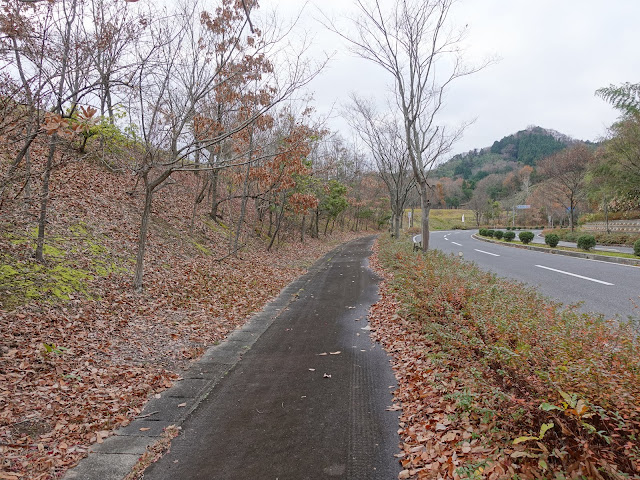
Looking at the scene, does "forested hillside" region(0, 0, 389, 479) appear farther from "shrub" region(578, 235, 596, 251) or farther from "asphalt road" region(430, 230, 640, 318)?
"shrub" region(578, 235, 596, 251)

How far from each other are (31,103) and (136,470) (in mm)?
4134

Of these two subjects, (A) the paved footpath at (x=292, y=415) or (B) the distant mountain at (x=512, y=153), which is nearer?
(A) the paved footpath at (x=292, y=415)

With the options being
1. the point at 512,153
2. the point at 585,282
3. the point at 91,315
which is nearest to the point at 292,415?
the point at 91,315

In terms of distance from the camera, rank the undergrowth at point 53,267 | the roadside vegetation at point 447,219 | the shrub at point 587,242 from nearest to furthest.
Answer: the undergrowth at point 53,267 < the shrub at point 587,242 < the roadside vegetation at point 447,219

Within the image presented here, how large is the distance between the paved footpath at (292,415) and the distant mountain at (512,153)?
300 feet

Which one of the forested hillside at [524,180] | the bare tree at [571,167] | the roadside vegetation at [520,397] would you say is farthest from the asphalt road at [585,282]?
the bare tree at [571,167]

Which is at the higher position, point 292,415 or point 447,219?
point 447,219

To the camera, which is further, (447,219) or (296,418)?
(447,219)

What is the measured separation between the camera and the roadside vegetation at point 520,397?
2.28 m

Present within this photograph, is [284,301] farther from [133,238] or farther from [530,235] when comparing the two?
[530,235]

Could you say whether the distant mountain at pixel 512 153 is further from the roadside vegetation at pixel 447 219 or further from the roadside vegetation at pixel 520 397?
the roadside vegetation at pixel 520 397

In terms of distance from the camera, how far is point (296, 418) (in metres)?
3.88

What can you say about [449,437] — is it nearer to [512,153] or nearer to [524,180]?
[524,180]

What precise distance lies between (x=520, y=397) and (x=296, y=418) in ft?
6.99
